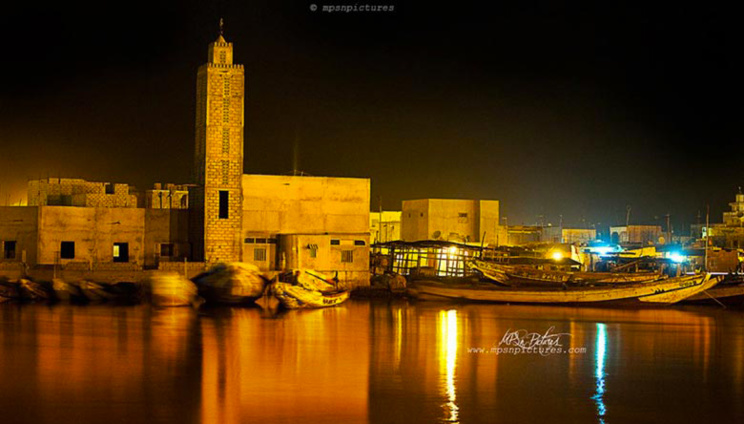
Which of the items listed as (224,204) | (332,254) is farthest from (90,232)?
(332,254)

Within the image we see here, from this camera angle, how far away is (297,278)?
41.3m

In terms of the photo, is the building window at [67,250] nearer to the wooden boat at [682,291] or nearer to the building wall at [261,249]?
the building wall at [261,249]

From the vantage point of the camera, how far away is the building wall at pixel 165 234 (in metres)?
45.1

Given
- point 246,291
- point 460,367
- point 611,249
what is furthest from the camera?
point 611,249

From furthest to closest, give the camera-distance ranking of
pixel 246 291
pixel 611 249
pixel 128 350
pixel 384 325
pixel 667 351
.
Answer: pixel 611 249 < pixel 246 291 < pixel 384 325 < pixel 667 351 < pixel 128 350

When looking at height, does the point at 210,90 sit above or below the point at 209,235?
above

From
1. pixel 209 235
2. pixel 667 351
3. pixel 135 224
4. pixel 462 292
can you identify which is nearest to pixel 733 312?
pixel 462 292

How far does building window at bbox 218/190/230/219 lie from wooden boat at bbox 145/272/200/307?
16.7ft

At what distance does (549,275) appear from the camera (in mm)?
46594

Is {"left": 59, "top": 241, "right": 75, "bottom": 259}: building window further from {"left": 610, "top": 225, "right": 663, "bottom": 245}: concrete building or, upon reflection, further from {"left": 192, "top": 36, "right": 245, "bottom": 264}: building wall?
{"left": 610, "top": 225, "right": 663, "bottom": 245}: concrete building

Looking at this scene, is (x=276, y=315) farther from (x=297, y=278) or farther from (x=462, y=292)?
(x=462, y=292)

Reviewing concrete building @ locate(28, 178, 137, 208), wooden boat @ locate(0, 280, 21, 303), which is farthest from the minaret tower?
concrete building @ locate(28, 178, 137, 208)

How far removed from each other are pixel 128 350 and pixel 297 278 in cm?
1544

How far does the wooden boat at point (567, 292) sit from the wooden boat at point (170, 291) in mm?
10887
